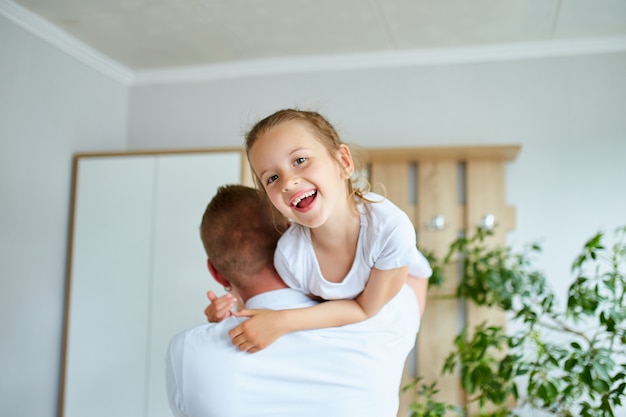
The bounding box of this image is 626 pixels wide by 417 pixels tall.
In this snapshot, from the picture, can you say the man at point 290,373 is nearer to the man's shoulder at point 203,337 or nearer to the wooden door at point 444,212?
the man's shoulder at point 203,337

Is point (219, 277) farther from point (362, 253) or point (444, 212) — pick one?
point (444, 212)

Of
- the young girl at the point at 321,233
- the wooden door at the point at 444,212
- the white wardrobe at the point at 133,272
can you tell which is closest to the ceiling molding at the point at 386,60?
the wooden door at the point at 444,212

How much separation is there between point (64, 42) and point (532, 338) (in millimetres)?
2668

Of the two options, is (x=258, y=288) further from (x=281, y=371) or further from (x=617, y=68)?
(x=617, y=68)

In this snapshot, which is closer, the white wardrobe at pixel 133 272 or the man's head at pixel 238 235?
the man's head at pixel 238 235

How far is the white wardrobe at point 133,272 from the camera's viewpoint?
2.68 m

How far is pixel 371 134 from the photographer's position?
3.11 meters

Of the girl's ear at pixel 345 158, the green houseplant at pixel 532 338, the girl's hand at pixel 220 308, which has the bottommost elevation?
the green houseplant at pixel 532 338

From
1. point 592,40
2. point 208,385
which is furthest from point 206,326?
point 592,40

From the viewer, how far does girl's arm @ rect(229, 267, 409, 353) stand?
972 mm

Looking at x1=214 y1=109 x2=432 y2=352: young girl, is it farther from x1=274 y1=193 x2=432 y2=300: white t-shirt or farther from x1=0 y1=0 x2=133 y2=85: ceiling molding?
x1=0 y1=0 x2=133 y2=85: ceiling molding

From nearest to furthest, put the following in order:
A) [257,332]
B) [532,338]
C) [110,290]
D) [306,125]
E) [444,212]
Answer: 1. [257,332]
2. [306,125]
3. [532,338]
4. [110,290]
5. [444,212]

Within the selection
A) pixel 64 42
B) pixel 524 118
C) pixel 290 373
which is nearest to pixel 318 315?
pixel 290 373

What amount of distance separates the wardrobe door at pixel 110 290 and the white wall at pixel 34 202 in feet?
0.35
